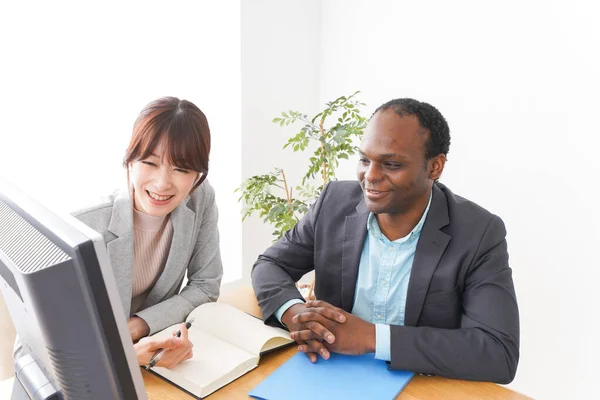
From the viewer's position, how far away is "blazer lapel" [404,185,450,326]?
1.41 m

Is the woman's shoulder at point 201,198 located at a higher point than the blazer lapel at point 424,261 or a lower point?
higher

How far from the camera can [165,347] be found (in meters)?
1.15

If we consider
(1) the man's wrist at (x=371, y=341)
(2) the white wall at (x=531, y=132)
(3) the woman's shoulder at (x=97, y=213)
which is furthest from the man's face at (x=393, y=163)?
(2) the white wall at (x=531, y=132)

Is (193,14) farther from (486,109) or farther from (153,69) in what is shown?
(486,109)

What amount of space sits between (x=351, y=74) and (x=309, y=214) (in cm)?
148

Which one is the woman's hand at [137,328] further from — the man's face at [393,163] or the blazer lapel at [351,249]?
the man's face at [393,163]

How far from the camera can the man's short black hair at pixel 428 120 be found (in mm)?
1446

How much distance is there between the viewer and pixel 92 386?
646 mm

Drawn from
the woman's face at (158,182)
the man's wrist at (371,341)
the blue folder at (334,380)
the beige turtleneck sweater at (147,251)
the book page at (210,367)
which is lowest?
the blue folder at (334,380)

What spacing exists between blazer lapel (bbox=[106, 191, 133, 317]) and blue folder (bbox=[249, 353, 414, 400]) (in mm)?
512

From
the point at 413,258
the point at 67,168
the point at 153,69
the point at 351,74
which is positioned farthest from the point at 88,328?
the point at 351,74

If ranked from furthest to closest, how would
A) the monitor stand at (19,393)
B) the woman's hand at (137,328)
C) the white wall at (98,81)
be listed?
the white wall at (98,81), the woman's hand at (137,328), the monitor stand at (19,393)

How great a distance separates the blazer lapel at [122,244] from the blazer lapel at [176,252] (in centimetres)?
12

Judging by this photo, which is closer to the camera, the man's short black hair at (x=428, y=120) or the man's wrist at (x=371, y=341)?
the man's wrist at (x=371, y=341)
